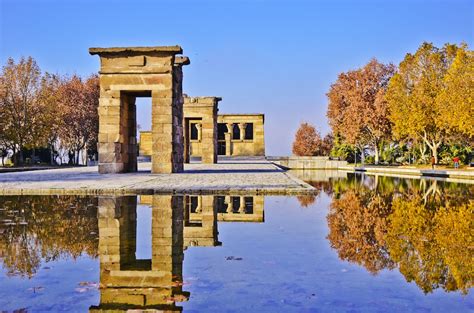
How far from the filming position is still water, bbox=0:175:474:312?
3850 mm

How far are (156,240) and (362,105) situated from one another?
151ft

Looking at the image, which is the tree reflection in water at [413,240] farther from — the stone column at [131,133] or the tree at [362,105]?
the tree at [362,105]

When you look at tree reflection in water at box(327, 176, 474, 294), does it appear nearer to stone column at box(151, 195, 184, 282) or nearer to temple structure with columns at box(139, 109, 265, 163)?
stone column at box(151, 195, 184, 282)

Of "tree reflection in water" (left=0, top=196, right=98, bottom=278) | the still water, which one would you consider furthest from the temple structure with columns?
the still water

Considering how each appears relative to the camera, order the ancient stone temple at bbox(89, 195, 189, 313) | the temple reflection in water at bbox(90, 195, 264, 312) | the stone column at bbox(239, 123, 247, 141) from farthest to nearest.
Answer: the stone column at bbox(239, 123, 247, 141)
the temple reflection in water at bbox(90, 195, 264, 312)
the ancient stone temple at bbox(89, 195, 189, 313)

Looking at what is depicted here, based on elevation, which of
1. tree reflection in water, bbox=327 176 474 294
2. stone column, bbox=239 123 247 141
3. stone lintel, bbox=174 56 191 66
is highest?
stone lintel, bbox=174 56 191 66

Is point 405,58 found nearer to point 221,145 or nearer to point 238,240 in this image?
point 221,145

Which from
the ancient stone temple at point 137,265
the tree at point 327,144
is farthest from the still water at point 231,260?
the tree at point 327,144

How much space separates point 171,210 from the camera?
29.6ft

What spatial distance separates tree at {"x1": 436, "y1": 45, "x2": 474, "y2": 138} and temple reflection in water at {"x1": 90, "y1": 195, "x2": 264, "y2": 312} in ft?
91.7

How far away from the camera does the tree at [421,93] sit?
1695 inches

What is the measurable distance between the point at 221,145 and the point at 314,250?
6252cm

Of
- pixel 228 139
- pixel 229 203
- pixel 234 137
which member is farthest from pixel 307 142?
pixel 229 203

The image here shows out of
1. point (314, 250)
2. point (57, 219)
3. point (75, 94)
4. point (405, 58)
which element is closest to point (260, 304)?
point (314, 250)
